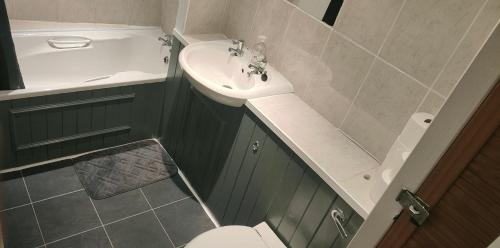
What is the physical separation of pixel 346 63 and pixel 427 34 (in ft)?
1.20

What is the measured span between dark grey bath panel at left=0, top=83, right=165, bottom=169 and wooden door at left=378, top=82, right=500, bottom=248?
1.77 meters

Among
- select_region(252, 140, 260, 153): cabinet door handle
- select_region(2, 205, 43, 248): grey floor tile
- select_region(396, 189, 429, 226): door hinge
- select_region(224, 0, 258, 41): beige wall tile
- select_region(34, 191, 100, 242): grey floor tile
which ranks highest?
select_region(224, 0, 258, 41): beige wall tile

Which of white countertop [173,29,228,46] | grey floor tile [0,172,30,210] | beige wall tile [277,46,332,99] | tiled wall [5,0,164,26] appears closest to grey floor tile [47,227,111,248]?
grey floor tile [0,172,30,210]

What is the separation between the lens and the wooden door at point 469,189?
2.28 feet

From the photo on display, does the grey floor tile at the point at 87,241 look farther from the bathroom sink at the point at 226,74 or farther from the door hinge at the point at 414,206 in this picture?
the door hinge at the point at 414,206

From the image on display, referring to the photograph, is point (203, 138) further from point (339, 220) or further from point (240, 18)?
point (339, 220)

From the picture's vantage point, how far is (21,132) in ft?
5.93

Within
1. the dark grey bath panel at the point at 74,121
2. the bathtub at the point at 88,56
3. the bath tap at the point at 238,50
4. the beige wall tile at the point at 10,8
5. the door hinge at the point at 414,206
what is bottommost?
the dark grey bath panel at the point at 74,121

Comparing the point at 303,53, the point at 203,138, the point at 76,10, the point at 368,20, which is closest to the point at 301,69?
the point at 303,53

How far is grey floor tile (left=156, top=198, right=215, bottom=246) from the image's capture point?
1893 mm

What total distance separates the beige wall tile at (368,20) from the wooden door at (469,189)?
0.77 meters

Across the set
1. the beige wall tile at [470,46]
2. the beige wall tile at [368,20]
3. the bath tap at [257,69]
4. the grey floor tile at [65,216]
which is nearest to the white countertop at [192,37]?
the bath tap at [257,69]

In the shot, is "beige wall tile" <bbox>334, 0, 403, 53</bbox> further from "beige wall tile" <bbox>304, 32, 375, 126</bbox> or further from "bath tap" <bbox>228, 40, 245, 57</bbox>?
"bath tap" <bbox>228, 40, 245, 57</bbox>

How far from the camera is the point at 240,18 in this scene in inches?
81.4
